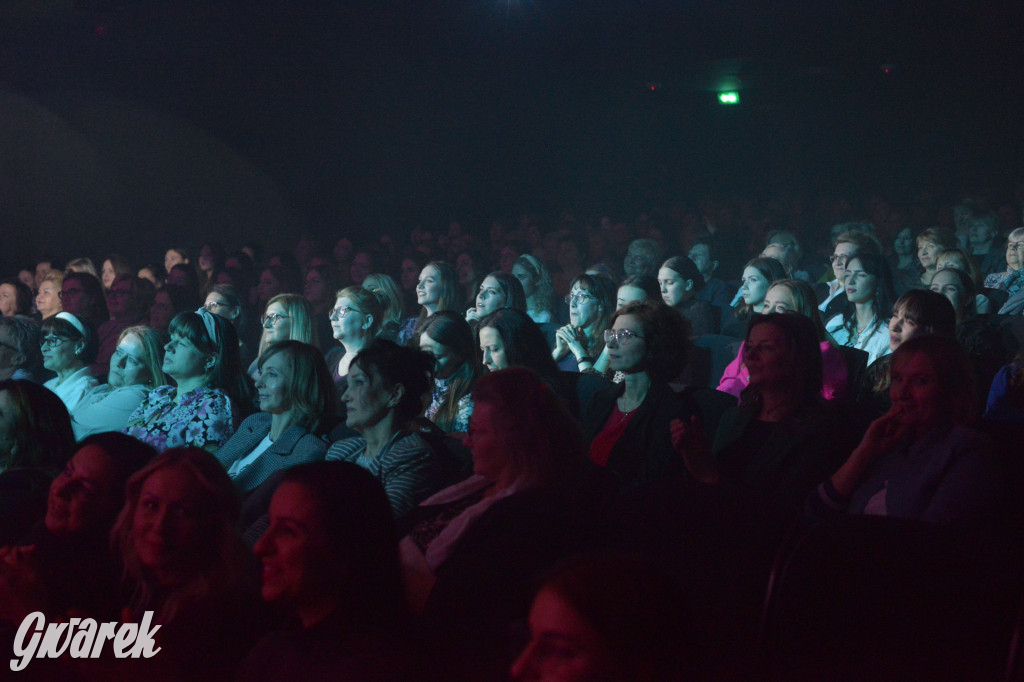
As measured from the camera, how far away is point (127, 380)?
172 inches

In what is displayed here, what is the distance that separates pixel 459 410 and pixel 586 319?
1415 millimetres

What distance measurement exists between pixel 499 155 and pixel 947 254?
7.49 metres

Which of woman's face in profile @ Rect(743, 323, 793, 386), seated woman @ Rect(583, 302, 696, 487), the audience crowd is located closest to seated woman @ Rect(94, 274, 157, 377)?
the audience crowd

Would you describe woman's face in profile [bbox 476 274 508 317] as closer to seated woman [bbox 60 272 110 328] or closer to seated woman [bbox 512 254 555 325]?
seated woman [bbox 512 254 555 325]

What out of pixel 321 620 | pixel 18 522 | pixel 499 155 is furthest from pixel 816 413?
pixel 499 155

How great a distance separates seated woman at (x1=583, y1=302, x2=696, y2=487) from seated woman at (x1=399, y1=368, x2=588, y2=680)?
902mm

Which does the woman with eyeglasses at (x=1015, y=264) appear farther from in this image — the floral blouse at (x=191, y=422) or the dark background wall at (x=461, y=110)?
the floral blouse at (x=191, y=422)

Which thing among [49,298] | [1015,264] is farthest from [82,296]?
[1015,264]

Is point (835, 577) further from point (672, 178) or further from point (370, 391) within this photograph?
point (672, 178)

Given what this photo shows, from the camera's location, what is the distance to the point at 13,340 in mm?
4902

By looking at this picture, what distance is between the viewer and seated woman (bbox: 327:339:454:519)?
2.78m

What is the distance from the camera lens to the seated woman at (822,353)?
365 centimetres

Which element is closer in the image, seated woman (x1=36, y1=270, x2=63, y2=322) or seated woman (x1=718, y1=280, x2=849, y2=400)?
seated woman (x1=718, y1=280, x2=849, y2=400)

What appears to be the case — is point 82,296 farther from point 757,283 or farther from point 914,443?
point 914,443
